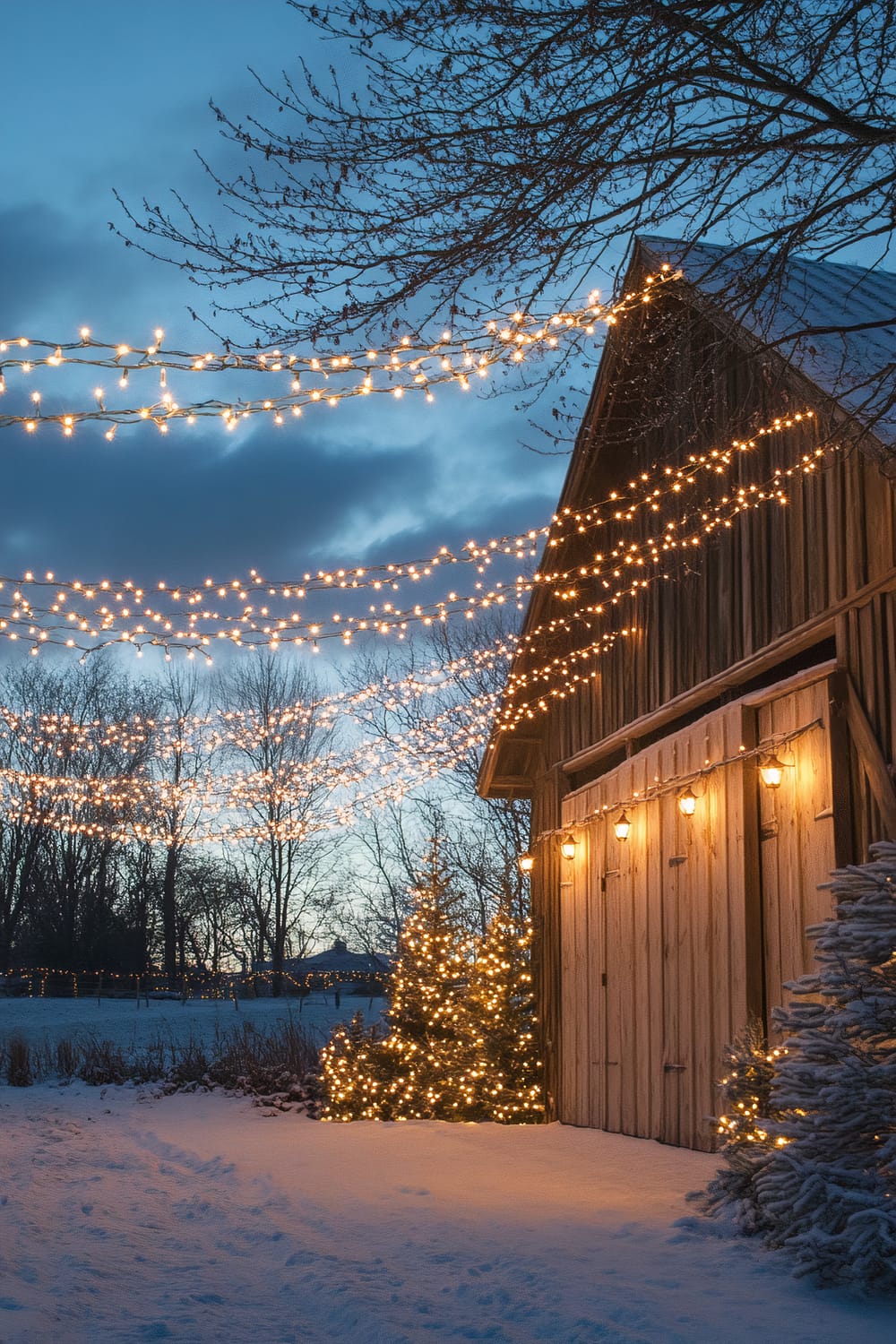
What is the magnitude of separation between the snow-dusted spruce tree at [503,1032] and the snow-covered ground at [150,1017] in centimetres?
1109

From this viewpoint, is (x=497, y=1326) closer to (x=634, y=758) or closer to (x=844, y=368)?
(x=844, y=368)

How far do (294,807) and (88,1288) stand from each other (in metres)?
29.0

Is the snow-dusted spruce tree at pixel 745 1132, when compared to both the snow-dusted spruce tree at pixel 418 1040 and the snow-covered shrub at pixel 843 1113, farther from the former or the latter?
the snow-dusted spruce tree at pixel 418 1040

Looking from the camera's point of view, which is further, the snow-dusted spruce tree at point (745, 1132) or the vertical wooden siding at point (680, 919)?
the vertical wooden siding at point (680, 919)

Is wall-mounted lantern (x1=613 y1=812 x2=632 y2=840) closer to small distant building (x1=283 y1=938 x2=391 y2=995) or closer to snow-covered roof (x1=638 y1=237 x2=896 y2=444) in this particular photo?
snow-covered roof (x1=638 y1=237 x2=896 y2=444)

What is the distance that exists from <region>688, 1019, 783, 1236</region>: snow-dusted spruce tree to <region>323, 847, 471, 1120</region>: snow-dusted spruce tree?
6140 mm

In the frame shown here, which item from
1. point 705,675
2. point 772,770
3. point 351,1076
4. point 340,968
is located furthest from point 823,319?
point 340,968

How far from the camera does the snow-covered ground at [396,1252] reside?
4332mm

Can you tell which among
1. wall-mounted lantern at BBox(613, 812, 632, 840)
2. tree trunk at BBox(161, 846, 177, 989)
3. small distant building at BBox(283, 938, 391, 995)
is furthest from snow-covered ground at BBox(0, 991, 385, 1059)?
wall-mounted lantern at BBox(613, 812, 632, 840)

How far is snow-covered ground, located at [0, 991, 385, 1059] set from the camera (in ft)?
80.6

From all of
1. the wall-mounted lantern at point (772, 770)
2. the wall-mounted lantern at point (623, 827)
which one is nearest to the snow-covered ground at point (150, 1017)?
the wall-mounted lantern at point (623, 827)

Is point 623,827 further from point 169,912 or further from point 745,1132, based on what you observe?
point 169,912

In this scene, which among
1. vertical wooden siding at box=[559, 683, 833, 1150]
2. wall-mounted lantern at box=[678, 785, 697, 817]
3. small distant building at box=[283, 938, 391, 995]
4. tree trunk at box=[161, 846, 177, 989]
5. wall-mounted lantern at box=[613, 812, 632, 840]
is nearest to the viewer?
vertical wooden siding at box=[559, 683, 833, 1150]

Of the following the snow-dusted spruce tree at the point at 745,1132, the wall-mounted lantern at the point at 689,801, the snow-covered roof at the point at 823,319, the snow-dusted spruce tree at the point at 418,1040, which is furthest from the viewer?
the snow-dusted spruce tree at the point at 418,1040
